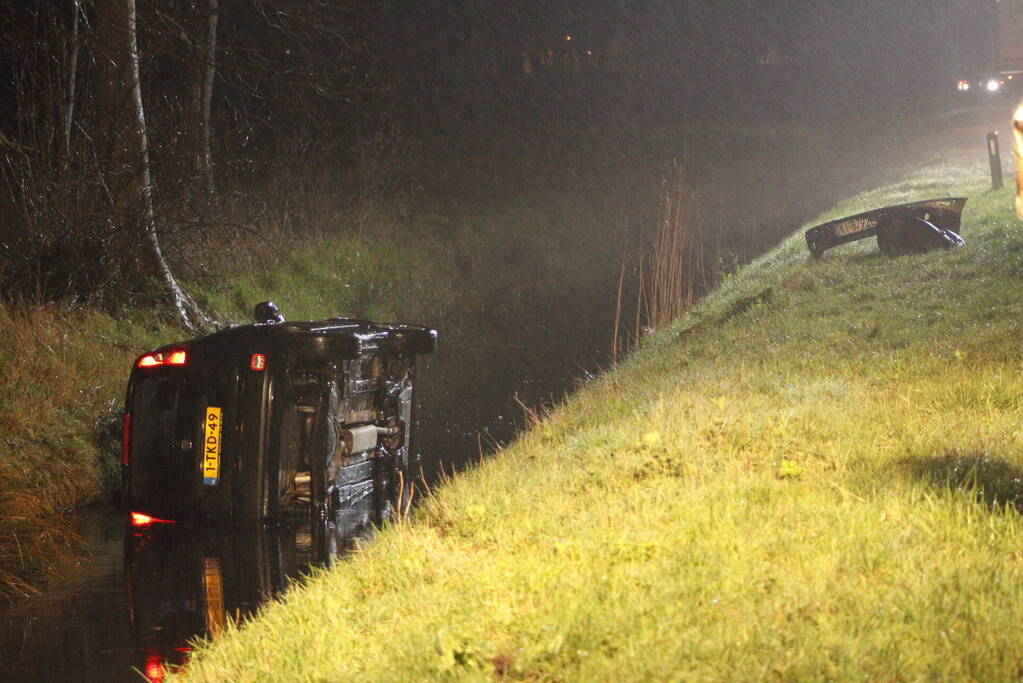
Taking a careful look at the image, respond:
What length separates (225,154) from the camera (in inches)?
939

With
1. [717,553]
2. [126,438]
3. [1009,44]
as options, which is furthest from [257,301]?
[1009,44]

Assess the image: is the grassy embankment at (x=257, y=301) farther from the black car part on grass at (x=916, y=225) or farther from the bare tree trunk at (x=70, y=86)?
the black car part on grass at (x=916, y=225)

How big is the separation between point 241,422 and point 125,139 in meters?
8.22

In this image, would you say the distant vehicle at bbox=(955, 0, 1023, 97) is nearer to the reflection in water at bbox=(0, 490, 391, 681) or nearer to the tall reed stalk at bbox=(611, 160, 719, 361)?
the tall reed stalk at bbox=(611, 160, 719, 361)

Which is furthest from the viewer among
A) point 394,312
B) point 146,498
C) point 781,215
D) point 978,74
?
point 978,74

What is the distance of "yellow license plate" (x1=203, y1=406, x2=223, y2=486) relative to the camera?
325 inches

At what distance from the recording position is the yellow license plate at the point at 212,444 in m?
8.26

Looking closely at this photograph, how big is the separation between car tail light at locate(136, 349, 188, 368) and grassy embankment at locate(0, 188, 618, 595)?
1.31m

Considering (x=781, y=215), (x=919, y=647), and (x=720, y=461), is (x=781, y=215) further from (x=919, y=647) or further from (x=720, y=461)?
(x=919, y=647)

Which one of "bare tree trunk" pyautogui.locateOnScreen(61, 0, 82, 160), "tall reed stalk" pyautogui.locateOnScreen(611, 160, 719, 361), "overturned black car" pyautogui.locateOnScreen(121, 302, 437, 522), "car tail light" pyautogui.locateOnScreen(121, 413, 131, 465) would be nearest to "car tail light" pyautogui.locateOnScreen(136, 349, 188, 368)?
"overturned black car" pyautogui.locateOnScreen(121, 302, 437, 522)

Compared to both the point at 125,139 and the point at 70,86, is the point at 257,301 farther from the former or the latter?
the point at 70,86

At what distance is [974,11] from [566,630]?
231ft

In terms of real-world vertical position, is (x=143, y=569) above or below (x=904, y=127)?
below

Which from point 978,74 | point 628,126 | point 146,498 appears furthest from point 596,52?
point 146,498
